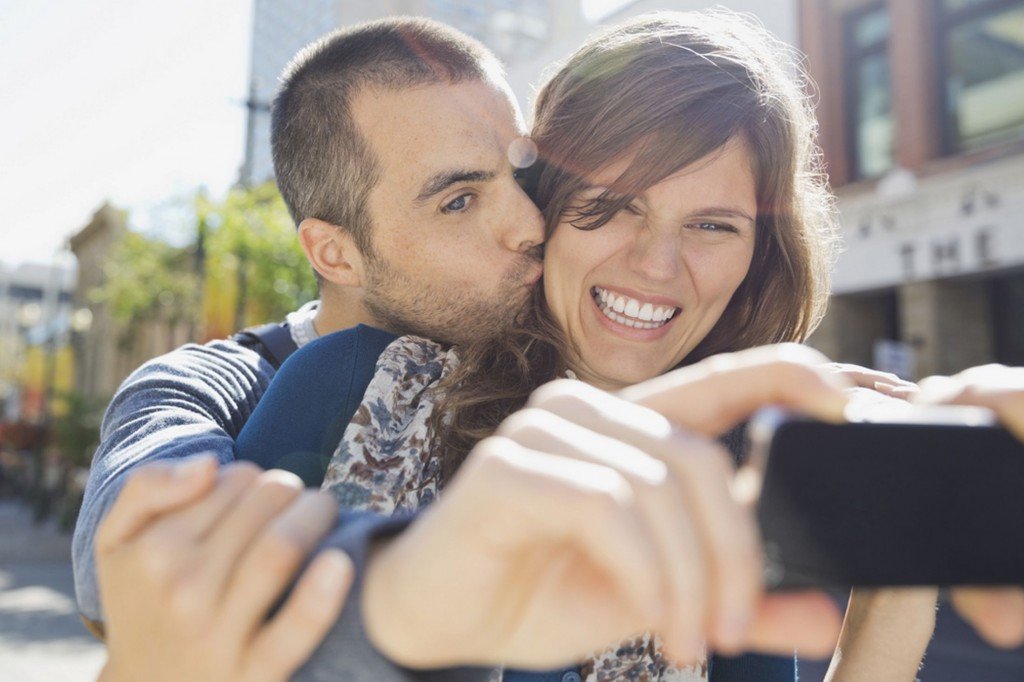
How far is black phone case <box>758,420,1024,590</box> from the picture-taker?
568mm

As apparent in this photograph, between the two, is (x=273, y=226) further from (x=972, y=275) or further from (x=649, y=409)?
(x=649, y=409)

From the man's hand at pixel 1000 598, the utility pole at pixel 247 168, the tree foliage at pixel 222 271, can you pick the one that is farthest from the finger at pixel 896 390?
the utility pole at pixel 247 168

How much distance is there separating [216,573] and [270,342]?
1635mm

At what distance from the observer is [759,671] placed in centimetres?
179

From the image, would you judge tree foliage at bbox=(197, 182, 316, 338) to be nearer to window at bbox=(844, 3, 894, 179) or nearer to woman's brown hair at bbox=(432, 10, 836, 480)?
window at bbox=(844, 3, 894, 179)

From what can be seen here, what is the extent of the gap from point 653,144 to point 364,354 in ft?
3.22

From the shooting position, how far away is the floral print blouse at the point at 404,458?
4.24ft

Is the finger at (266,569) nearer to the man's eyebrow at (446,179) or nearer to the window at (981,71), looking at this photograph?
the man's eyebrow at (446,179)

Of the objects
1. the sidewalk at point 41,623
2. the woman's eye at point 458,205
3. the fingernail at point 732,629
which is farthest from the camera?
the sidewalk at point 41,623

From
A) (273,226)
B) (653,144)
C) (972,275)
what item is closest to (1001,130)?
(972,275)

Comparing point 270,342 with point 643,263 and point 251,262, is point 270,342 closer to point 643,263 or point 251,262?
point 643,263

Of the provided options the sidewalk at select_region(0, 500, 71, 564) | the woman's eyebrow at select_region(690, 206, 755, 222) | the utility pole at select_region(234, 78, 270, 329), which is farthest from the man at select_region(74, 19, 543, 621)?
the sidewalk at select_region(0, 500, 71, 564)

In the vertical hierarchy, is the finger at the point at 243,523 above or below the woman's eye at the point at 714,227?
above

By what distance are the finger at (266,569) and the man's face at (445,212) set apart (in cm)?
137
